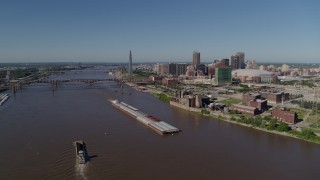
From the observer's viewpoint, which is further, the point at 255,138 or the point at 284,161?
the point at 255,138

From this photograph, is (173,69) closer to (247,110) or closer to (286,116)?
(247,110)

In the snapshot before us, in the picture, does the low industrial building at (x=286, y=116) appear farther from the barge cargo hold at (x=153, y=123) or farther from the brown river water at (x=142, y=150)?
the barge cargo hold at (x=153, y=123)

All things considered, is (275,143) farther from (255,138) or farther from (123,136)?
(123,136)

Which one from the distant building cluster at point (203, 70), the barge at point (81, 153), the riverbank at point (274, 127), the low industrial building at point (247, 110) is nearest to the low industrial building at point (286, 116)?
the riverbank at point (274, 127)

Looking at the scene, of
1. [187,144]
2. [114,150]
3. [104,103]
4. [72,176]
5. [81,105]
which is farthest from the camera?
[104,103]

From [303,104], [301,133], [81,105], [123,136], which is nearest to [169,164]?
[123,136]

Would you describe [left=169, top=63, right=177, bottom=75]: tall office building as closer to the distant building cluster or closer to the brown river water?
the distant building cluster

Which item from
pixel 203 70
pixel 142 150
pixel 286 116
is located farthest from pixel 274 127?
pixel 203 70

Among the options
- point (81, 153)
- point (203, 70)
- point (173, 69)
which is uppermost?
point (173, 69)

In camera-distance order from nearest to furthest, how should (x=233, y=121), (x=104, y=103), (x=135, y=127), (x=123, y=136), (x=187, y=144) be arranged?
(x=187, y=144) → (x=123, y=136) → (x=135, y=127) → (x=233, y=121) → (x=104, y=103)
